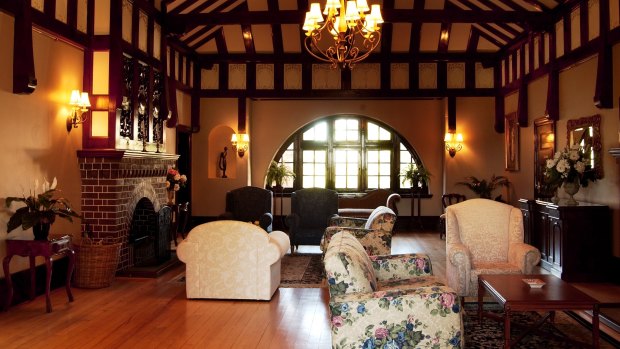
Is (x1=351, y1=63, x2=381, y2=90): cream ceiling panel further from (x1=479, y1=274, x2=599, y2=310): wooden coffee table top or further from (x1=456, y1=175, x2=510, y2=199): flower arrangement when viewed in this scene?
(x1=479, y1=274, x2=599, y2=310): wooden coffee table top

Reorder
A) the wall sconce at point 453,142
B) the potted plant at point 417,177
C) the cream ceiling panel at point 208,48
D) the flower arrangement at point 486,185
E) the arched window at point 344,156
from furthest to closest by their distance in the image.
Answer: the arched window at point 344,156 → the potted plant at point 417,177 → the wall sconce at point 453,142 → the cream ceiling panel at point 208,48 → the flower arrangement at point 486,185

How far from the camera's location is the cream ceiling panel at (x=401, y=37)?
1232cm

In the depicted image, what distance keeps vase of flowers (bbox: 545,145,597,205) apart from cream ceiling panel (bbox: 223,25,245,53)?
24.6 ft

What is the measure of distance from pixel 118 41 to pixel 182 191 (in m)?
5.71

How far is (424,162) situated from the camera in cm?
1349

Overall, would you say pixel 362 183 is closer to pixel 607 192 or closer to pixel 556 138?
pixel 556 138

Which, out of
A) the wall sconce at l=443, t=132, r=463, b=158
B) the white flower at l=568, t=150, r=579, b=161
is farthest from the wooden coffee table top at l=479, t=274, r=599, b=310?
the wall sconce at l=443, t=132, r=463, b=158

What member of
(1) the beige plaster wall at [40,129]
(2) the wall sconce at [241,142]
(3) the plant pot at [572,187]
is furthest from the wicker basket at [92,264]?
(2) the wall sconce at [241,142]

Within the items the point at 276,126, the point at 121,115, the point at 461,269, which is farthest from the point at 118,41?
the point at 276,126

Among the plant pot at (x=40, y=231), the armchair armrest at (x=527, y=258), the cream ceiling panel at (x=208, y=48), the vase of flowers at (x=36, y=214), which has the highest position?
the cream ceiling panel at (x=208, y=48)

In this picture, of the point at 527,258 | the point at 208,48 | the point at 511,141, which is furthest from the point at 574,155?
the point at 208,48

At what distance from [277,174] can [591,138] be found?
7.28 meters

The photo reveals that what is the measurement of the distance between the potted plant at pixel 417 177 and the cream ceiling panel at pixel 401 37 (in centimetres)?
281

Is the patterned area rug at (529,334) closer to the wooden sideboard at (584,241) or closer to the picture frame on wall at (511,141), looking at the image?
the wooden sideboard at (584,241)
